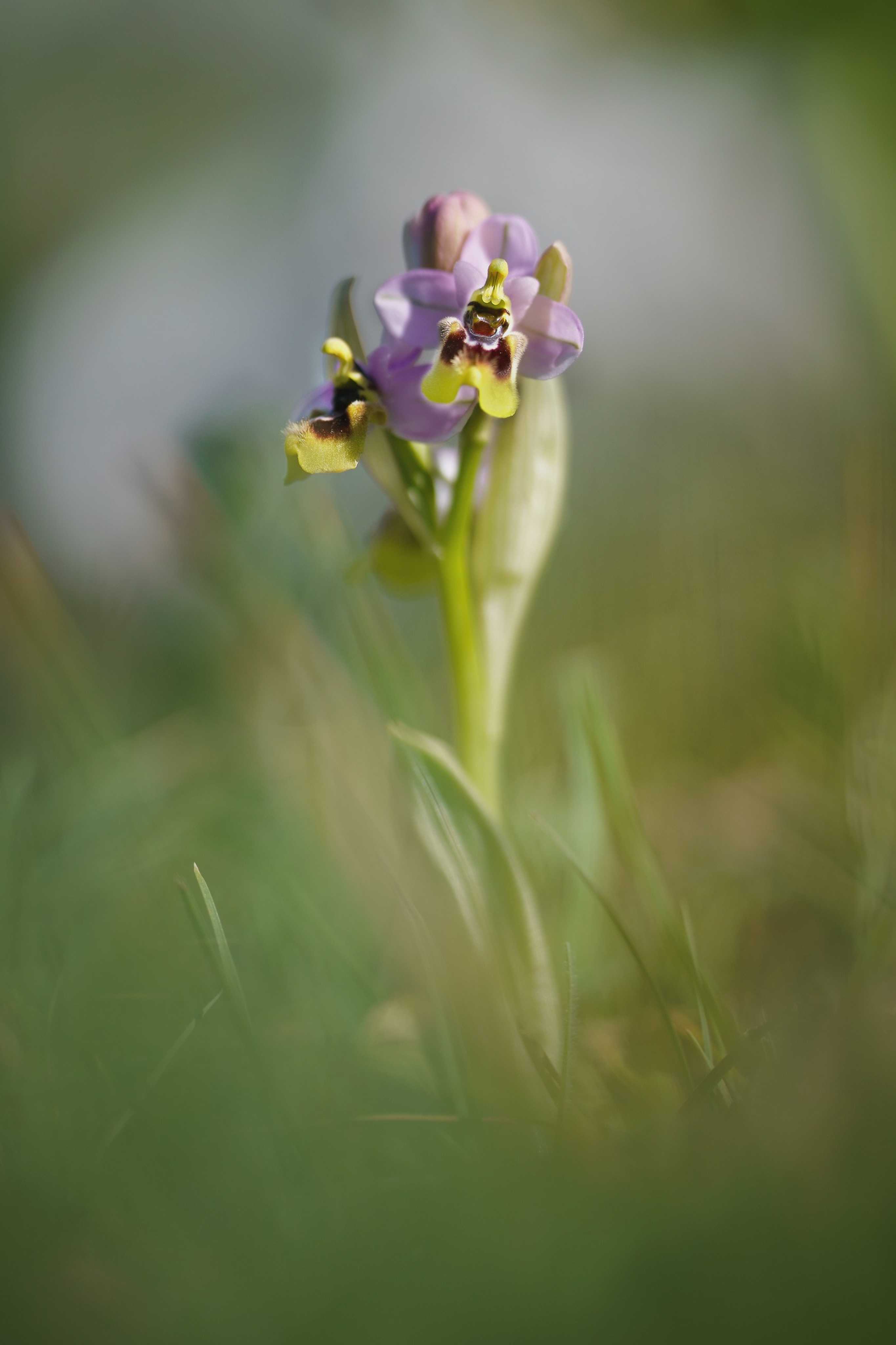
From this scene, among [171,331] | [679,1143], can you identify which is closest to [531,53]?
[171,331]

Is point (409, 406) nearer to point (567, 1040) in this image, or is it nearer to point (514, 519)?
point (514, 519)

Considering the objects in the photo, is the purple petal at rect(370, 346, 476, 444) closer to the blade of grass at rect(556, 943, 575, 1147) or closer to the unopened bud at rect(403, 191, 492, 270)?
the unopened bud at rect(403, 191, 492, 270)

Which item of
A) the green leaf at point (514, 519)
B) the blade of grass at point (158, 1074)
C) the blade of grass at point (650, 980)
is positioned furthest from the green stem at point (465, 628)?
the blade of grass at point (158, 1074)

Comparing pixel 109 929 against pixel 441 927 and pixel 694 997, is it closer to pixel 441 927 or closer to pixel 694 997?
pixel 441 927

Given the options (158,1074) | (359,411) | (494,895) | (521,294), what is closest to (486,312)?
(521,294)

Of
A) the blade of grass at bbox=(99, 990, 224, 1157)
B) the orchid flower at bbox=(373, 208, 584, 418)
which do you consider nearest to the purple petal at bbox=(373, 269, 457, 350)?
the orchid flower at bbox=(373, 208, 584, 418)

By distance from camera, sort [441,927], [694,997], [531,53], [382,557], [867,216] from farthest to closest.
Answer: [531,53] → [867,216] → [382,557] → [441,927] → [694,997]
